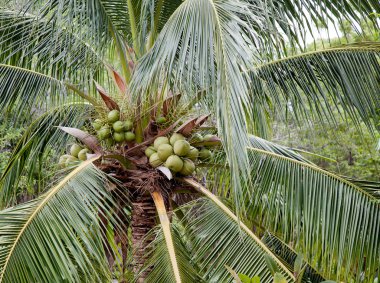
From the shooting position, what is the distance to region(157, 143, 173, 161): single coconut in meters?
3.34

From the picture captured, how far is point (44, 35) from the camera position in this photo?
4594mm

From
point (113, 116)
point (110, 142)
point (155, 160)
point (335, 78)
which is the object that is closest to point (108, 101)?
point (113, 116)

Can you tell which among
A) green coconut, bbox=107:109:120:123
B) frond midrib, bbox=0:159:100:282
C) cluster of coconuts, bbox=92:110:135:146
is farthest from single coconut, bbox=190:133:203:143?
frond midrib, bbox=0:159:100:282

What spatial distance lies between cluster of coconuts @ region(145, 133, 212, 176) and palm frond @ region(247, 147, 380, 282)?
0.50 meters

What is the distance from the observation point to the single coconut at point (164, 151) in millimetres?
3344

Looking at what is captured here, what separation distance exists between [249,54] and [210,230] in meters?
1.26

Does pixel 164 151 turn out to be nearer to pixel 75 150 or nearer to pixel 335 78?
pixel 75 150

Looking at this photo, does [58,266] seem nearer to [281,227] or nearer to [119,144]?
[119,144]

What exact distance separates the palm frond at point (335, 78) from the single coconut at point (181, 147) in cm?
60

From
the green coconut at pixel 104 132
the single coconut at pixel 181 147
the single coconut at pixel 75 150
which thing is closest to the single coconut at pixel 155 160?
the single coconut at pixel 181 147

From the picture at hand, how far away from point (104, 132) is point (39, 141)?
1345mm

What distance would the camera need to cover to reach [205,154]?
363 centimetres

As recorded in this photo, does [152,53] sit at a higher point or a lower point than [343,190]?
higher

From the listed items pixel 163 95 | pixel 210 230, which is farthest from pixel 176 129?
pixel 210 230
